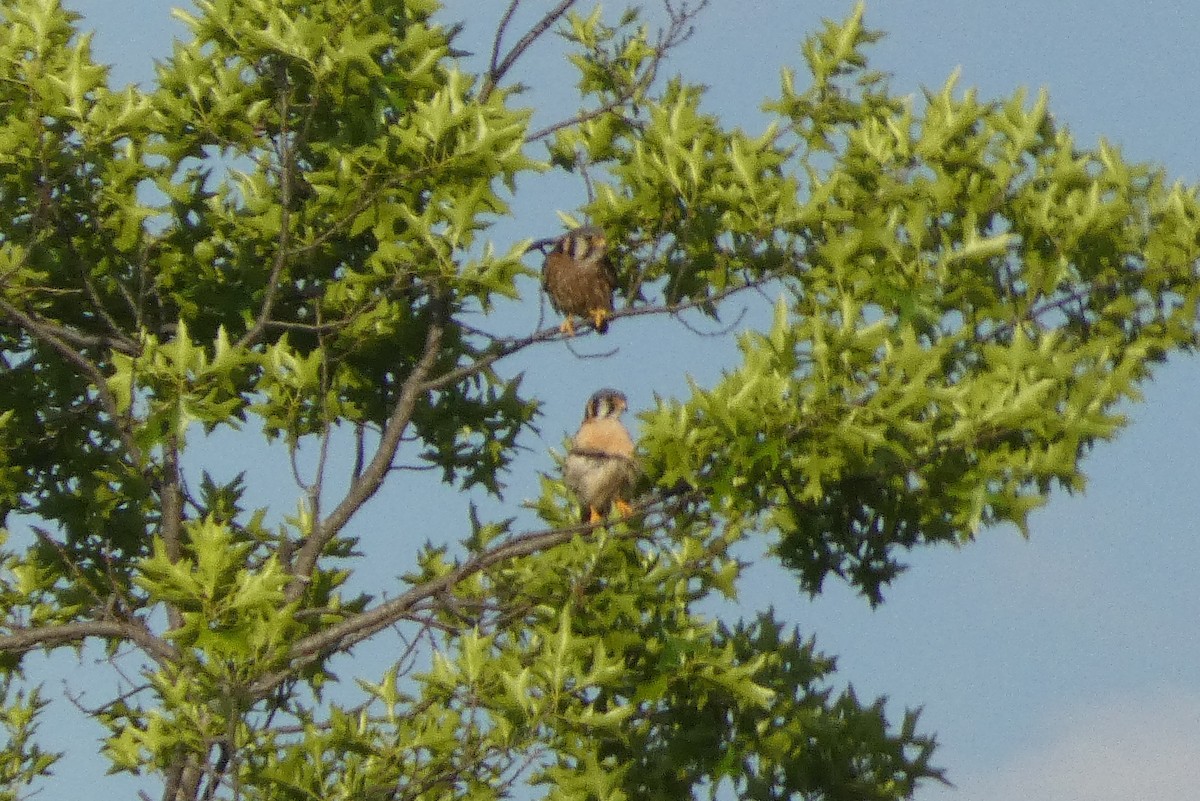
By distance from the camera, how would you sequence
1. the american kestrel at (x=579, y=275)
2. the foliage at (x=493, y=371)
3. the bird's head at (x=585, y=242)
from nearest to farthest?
the foliage at (x=493, y=371), the bird's head at (x=585, y=242), the american kestrel at (x=579, y=275)

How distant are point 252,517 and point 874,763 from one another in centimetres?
384

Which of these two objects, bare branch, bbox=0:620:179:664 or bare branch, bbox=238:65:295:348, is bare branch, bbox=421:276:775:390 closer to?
bare branch, bbox=238:65:295:348

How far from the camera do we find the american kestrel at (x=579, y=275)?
1045 cm

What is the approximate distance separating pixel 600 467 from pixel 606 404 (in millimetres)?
648

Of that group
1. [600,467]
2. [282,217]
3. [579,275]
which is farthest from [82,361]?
[579,275]

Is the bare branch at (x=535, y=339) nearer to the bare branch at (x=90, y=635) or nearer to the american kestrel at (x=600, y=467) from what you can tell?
the american kestrel at (x=600, y=467)

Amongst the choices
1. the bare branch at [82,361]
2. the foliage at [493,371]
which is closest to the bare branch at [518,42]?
the foliage at [493,371]

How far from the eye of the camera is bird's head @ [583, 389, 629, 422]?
10648mm

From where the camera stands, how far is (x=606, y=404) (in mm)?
10680

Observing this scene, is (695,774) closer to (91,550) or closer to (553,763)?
(553,763)

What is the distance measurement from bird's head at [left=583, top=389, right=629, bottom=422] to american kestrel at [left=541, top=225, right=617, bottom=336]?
1.71 feet

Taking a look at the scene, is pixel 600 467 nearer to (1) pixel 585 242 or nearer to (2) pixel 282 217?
(1) pixel 585 242

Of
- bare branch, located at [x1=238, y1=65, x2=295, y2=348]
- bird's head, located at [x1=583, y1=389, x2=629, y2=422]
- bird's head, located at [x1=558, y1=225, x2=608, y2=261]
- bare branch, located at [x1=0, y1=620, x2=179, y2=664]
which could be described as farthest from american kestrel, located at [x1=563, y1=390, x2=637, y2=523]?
bare branch, located at [x1=0, y1=620, x2=179, y2=664]

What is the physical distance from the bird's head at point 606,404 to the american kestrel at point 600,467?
5.2 inches
